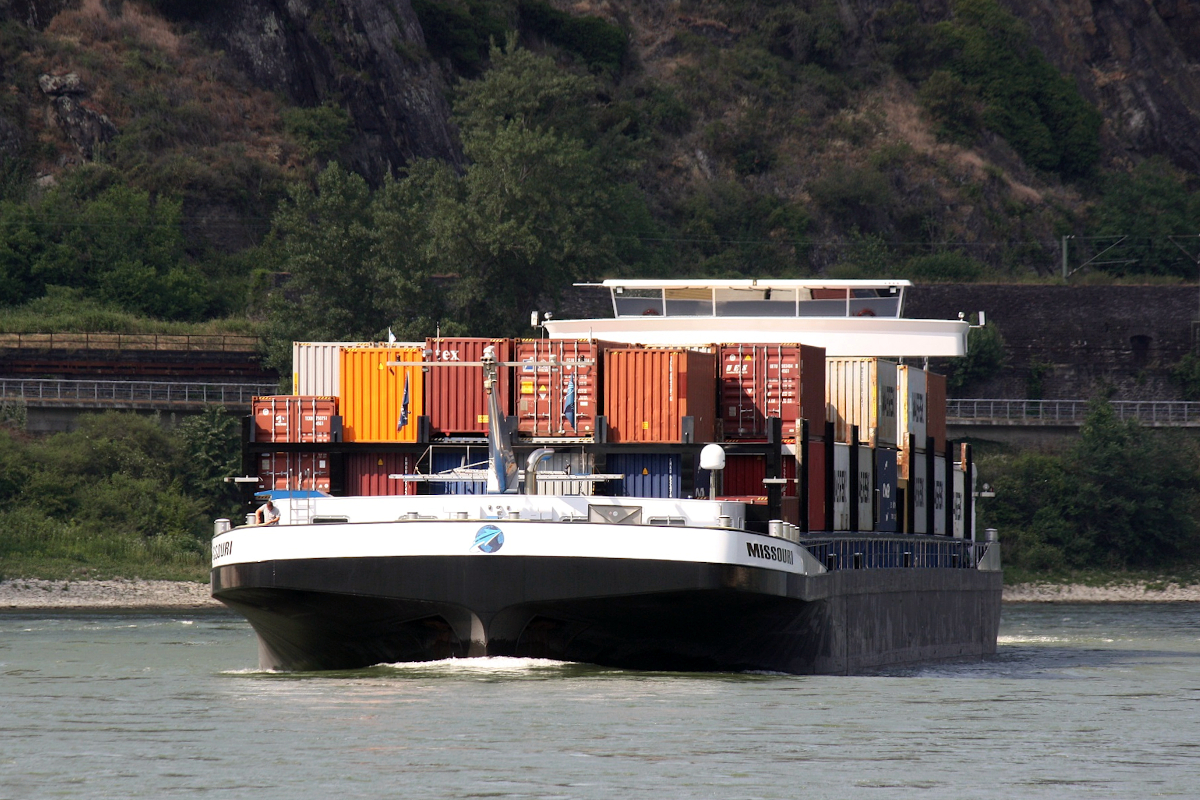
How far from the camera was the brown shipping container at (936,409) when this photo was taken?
44.0 m

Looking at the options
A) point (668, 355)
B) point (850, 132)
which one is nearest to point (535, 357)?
point (668, 355)

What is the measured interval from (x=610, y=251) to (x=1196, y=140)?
73.2m

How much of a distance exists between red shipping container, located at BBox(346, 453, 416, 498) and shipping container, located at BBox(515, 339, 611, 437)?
265cm

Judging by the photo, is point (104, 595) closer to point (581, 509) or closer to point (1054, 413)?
point (581, 509)

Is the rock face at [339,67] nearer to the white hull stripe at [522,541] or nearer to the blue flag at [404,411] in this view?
the blue flag at [404,411]

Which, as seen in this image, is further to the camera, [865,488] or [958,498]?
[958,498]

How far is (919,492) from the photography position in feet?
140

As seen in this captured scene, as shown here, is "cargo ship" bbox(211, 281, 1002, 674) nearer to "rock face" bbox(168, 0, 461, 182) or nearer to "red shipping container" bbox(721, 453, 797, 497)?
"red shipping container" bbox(721, 453, 797, 497)

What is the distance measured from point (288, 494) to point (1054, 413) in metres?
78.5

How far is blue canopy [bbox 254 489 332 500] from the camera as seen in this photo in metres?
34.2

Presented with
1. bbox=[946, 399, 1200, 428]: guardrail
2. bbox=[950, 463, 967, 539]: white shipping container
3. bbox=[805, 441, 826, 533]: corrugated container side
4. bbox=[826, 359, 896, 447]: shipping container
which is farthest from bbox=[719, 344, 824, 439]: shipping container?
bbox=[946, 399, 1200, 428]: guardrail

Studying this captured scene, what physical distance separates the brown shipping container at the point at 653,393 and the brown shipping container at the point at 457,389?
6.80 feet

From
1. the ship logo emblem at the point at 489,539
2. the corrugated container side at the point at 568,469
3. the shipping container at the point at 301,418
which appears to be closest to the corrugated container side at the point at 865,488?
the corrugated container side at the point at 568,469

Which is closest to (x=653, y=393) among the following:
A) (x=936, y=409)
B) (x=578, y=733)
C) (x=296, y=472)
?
(x=296, y=472)
